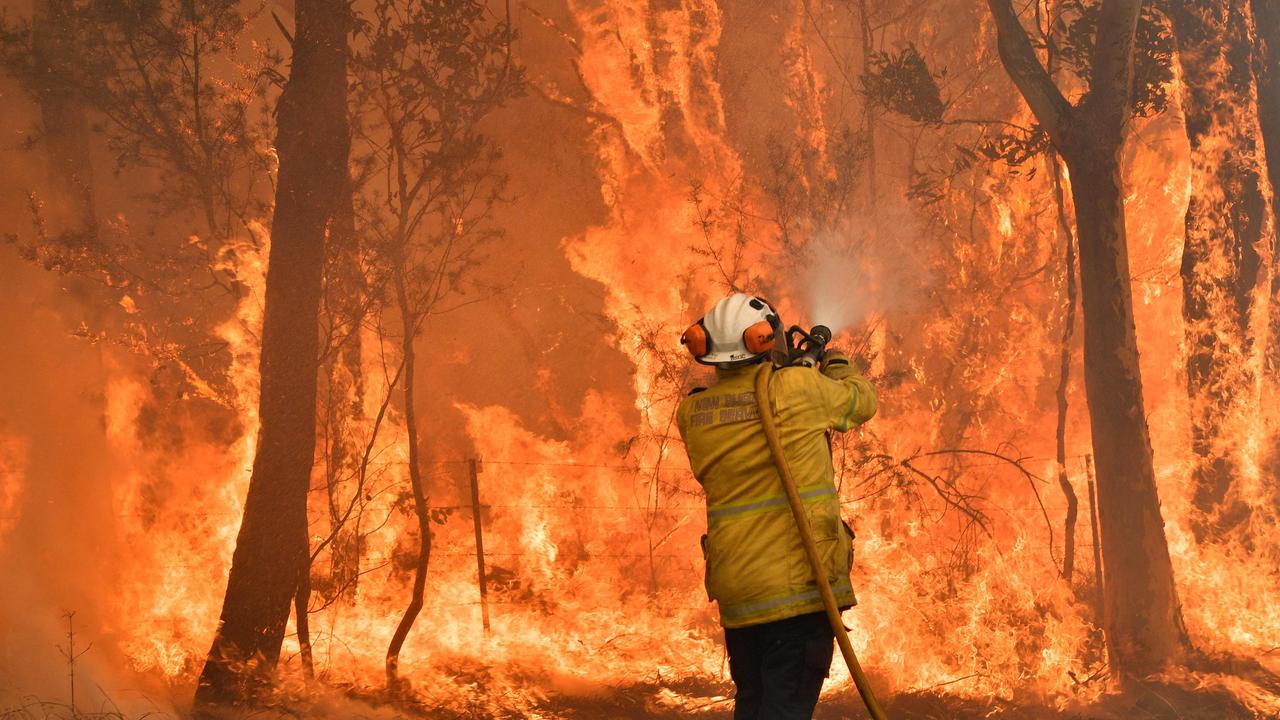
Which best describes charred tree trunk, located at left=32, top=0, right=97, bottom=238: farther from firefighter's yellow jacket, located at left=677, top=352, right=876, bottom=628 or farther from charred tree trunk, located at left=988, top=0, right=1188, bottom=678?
charred tree trunk, located at left=988, top=0, right=1188, bottom=678

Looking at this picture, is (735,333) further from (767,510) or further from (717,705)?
(717,705)

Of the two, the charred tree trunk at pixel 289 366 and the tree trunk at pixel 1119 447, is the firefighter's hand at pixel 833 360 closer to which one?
the charred tree trunk at pixel 289 366

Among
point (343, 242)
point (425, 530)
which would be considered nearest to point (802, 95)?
point (343, 242)

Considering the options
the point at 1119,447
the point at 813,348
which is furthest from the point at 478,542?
the point at 1119,447

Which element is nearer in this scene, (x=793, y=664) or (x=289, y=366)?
(x=793, y=664)

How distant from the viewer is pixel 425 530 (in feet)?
14.6

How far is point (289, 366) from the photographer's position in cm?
441

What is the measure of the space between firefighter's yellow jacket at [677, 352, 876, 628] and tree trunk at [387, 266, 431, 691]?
2.06 metres

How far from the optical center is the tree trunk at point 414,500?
4383mm

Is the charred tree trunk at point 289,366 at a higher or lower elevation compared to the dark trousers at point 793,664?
higher

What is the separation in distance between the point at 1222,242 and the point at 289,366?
16.3 feet

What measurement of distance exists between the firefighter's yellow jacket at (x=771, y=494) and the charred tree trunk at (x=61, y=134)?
314 cm

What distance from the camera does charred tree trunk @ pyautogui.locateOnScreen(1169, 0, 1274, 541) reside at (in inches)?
203

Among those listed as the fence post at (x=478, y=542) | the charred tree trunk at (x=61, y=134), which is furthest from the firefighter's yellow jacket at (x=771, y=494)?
the charred tree trunk at (x=61, y=134)
